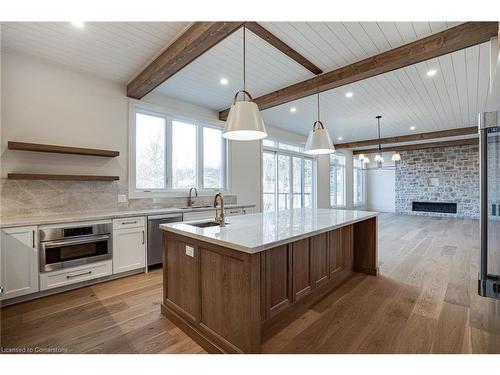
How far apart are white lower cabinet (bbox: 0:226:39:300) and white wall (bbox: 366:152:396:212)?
11973 mm

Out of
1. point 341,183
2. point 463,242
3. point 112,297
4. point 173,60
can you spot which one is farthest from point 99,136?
point 341,183

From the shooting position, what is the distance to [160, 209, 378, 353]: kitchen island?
162 cm

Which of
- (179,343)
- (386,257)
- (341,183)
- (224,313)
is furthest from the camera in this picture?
(341,183)

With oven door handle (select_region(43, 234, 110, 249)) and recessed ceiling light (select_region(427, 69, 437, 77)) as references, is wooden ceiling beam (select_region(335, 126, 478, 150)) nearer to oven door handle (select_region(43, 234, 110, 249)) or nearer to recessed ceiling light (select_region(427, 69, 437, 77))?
recessed ceiling light (select_region(427, 69, 437, 77))

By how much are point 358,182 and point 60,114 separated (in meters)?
11.1

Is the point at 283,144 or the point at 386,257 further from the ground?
the point at 283,144

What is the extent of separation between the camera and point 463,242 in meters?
5.20

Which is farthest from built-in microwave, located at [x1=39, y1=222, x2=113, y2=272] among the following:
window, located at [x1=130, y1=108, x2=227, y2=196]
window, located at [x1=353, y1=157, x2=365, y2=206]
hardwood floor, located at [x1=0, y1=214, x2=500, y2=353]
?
window, located at [x1=353, y1=157, x2=365, y2=206]

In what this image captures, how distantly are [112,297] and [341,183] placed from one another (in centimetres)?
904

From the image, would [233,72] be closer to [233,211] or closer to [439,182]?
[233,211]

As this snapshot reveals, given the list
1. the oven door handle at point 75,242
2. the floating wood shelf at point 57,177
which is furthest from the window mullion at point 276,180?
the oven door handle at point 75,242

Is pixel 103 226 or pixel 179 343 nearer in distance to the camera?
pixel 179 343

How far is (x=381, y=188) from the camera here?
440 inches

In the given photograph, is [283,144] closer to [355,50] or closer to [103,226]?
[355,50]
